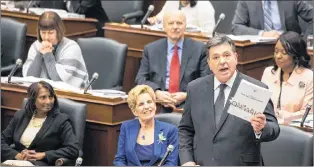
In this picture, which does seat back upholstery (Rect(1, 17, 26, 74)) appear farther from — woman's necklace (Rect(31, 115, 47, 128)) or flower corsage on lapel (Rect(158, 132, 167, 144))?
flower corsage on lapel (Rect(158, 132, 167, 144))

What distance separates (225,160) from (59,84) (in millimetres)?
2048

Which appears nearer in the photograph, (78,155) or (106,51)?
(78,155)

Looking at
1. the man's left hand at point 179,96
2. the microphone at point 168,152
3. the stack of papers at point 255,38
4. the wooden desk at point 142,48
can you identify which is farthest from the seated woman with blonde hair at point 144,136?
the stack of papers at point 255,38

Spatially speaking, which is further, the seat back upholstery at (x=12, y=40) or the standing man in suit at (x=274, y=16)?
the seat back upholstery at (x=12, y=40)

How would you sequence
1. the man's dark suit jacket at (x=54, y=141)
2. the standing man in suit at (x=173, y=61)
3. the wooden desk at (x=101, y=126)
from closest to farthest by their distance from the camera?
the man's dark suit jacket at (x=54, y=141)
the wooden desk at (x=101, y=126)
the standing man in suit at (x=173, y=61)

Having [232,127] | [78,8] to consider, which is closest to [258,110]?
[232,127]

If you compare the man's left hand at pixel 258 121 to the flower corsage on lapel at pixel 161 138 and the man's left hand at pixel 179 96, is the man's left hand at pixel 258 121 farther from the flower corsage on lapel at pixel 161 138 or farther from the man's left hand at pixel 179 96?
the man's left hand at pixel 179 96

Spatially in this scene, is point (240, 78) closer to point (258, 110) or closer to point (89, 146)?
point (258, 110)

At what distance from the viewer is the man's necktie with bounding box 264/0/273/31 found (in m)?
6.71

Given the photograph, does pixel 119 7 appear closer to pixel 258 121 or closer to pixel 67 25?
pixel 67 25

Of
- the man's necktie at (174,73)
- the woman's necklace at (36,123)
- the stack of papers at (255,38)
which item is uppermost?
the stack of papers at (255,38)

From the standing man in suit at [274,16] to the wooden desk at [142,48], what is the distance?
0.76 feet

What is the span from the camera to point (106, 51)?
627 centimetres

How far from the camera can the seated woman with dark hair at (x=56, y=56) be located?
5.85 m
